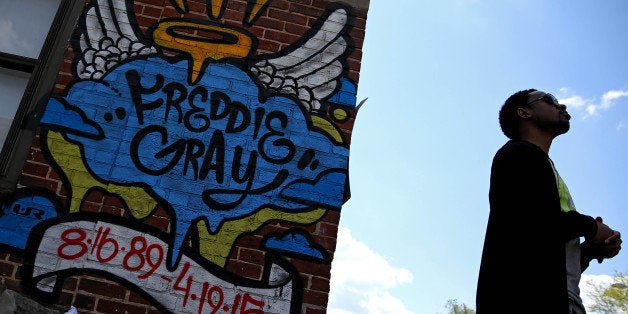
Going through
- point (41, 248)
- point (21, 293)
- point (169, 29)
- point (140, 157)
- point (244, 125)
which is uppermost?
point (169, 29)

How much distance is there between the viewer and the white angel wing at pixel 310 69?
3.50 metres

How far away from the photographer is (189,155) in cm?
327

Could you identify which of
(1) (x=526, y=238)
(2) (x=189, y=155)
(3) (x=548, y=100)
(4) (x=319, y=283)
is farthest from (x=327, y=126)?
(1) (x=526, y=238)

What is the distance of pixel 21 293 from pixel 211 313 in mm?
1111

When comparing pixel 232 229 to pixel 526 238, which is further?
pixel 232 229

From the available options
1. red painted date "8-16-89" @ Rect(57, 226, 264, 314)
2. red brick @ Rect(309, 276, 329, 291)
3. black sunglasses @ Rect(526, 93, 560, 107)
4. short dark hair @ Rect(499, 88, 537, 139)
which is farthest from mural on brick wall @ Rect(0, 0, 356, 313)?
black sunglasses @ Rect(526, 93, 560, 107)

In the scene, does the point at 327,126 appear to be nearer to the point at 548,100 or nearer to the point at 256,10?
the point at 256,10

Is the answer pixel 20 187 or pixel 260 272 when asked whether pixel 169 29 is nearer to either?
pixel 20 187

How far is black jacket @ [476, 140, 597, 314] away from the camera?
5.84 feet

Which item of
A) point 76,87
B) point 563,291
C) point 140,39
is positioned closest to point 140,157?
point 76,87

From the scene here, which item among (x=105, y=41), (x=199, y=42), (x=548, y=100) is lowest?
(x=548, y=100)

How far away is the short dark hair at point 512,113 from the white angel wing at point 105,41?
2402 mm

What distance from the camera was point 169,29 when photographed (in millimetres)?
3586

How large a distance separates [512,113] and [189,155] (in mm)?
2009
